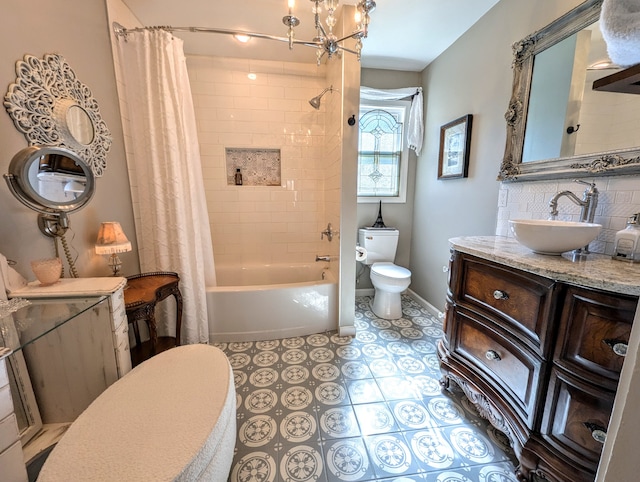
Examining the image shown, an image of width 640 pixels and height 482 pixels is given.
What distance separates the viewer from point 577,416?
34.0 inches

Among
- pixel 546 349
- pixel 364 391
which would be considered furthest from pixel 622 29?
pixel 364 391

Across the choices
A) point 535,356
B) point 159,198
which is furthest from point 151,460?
point 159,198

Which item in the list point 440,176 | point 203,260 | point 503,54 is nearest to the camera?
point 503,54

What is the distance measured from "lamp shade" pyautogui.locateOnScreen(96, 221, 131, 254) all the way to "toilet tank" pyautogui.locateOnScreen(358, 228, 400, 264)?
6.51 ft

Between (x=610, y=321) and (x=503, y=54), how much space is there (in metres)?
1.70

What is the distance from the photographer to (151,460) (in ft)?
2.42

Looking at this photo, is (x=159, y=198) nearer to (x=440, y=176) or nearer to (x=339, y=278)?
(x=339, y=278)

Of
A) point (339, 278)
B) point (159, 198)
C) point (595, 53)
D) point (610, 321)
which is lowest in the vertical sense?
point (339, 278)

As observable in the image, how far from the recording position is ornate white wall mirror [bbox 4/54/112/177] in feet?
3.44

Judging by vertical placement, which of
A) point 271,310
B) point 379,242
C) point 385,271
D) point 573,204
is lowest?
point 271,310

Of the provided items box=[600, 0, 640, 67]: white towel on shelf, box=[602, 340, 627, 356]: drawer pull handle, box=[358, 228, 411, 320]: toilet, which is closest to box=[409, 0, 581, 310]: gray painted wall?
box=[358, 228, 411, 320]: toilet

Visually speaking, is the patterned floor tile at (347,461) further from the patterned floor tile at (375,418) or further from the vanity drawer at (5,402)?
the vanity drawer at (5,402)

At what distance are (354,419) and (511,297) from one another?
0.99 m

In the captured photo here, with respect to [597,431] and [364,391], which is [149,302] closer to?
[364,391]
